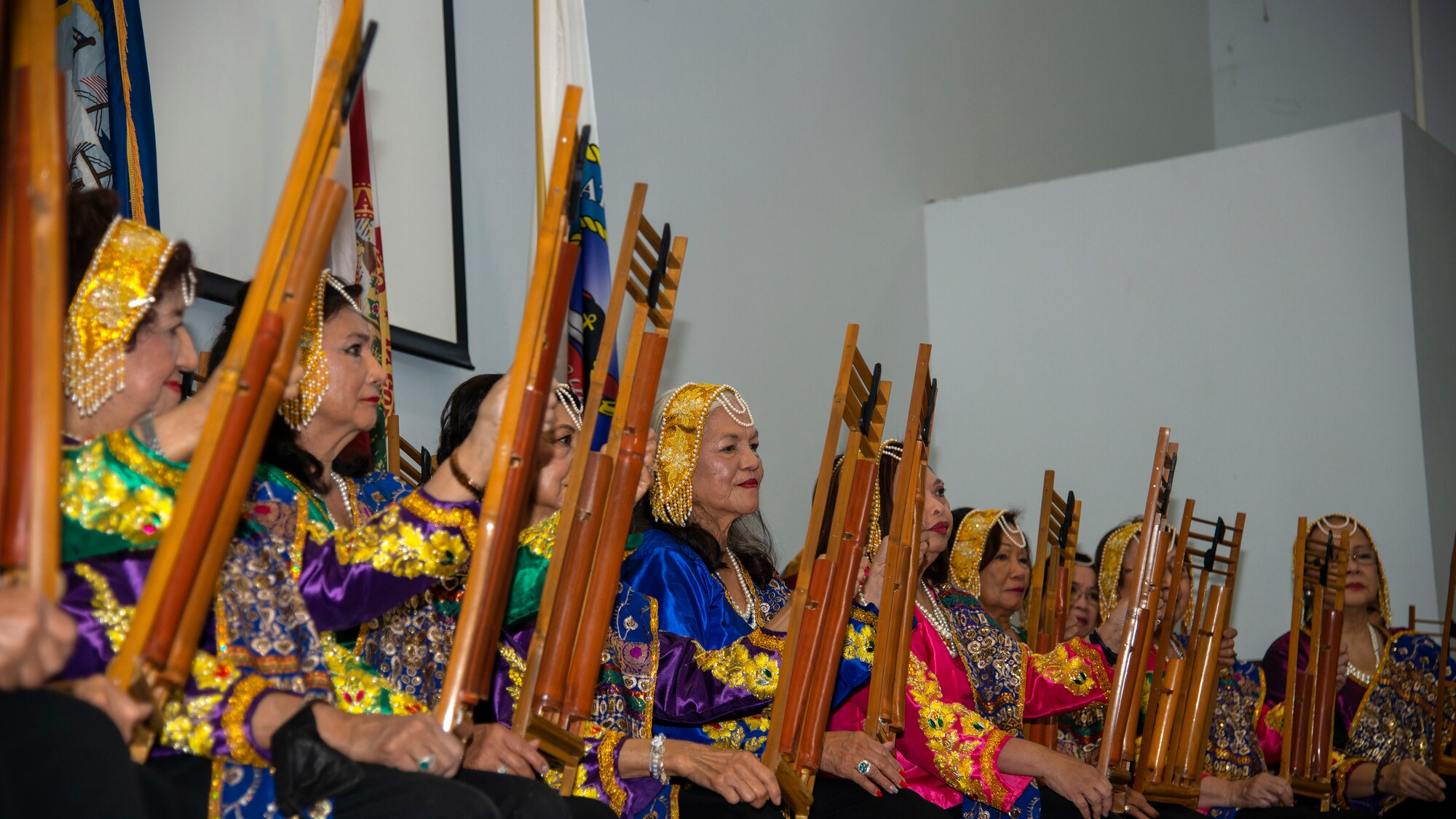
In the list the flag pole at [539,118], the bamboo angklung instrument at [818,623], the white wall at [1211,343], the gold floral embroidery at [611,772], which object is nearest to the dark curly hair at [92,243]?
the gold floral embroidery at [611,772]

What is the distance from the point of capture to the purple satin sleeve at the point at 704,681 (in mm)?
2412

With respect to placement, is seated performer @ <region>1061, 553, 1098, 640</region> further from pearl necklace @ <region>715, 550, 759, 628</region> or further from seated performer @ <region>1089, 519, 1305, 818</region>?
pearl necklace @ <region>715, 550, 759, 628</region>

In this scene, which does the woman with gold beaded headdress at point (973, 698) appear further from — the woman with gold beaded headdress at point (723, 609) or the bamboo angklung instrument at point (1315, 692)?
the bamboo angklung instrument at point (1315, 692)

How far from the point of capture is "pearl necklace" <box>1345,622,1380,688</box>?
3.92 m

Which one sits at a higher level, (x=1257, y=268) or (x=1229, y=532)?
(x=1257, y=268)

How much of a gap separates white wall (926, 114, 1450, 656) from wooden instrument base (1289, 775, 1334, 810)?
1232 mm

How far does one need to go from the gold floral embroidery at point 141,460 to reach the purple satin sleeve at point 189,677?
0.36 ft

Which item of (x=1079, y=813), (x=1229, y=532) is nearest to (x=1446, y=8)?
(x=1229, y=532)

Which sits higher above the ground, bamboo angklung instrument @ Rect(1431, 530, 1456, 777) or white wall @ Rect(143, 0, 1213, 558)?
white wall @ Rect(143, 0, 1213, 558)

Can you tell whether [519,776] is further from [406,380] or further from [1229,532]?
[1229,532]

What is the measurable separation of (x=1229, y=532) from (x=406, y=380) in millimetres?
3304

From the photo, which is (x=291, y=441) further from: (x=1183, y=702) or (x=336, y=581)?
(x=1183, y=702)

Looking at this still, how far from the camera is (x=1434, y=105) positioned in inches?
276

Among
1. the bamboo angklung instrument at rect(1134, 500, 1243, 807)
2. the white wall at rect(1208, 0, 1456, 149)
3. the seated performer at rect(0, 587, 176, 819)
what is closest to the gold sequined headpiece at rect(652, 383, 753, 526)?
the bamboo angklung instrument at rect(1134, 500, 1243, 807)
